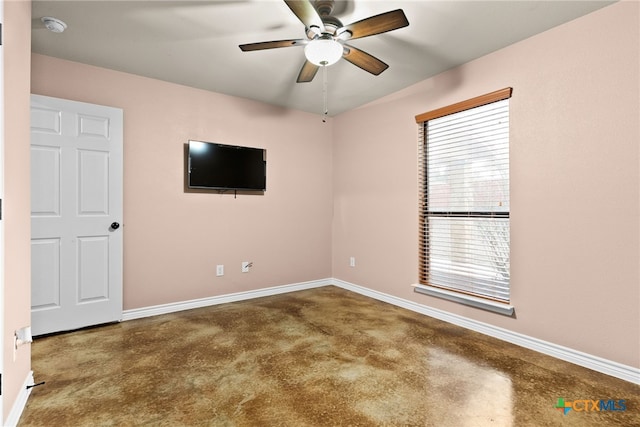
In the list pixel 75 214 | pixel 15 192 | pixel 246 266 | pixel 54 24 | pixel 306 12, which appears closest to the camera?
pixel 15 192

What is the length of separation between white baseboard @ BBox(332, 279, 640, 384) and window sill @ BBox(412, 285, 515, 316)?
5.9 inches

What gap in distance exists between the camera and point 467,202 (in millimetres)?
3004

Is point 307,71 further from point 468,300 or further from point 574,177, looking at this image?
point 468,300

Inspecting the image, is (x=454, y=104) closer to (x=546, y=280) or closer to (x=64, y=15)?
(x=546, y=280)

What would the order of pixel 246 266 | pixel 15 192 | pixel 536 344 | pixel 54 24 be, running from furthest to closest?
pixel 246 266
pixel 536 344
pixel 54 24
pixel 15 192

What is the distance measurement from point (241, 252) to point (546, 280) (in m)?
3.00

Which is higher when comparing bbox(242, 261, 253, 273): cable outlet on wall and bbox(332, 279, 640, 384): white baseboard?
bbox(242, 261, 253, 273): cable outlet on wall

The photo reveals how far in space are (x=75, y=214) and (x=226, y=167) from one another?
4.79 ft

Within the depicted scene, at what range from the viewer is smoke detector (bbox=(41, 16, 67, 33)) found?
224 cm

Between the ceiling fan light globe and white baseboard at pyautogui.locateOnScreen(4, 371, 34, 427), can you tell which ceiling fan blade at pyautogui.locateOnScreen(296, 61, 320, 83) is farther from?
white baseboard at pyautogui.locateOnScreen(4, 371, 34, 427)

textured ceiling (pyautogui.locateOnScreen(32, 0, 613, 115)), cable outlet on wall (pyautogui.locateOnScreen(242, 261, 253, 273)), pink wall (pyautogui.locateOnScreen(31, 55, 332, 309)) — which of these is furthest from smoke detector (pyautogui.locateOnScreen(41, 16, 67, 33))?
cable outlet on wall (pyautogui.locateOnScreen(242, 261, 253, 273))

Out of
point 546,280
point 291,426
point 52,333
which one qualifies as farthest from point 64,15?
point 546,280

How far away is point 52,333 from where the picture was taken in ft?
9.04

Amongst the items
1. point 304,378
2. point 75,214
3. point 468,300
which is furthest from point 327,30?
point 75,214
